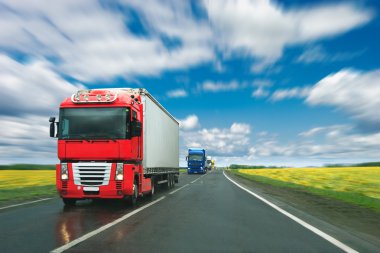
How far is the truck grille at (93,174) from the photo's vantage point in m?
12.3

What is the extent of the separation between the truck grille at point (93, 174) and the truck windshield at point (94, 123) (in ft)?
2.85

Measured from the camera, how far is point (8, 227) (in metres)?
8.58

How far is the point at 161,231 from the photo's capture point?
8.09 meters

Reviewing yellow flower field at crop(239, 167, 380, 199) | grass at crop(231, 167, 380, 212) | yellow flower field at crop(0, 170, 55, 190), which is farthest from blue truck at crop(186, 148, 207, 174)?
yellow flower field at crop(0, 170, 55, 190)

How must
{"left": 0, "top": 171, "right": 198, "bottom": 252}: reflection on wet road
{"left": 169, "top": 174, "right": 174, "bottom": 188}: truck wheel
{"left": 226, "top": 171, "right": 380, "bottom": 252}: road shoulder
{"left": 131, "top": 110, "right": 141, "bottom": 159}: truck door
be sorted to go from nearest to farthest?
{"left": 0, "top": 171, "right": 198, "bottom": 252}: reflection on wet road → {"left": 226, "top": 171, "right": 380, "bottom": 252}: road shoulder → {"left": 131, "top": 110, "right": 141, "bottom": 159}: truck door → {"left": 169, "top": 174, "right": 174, "bottom": 188}: truck wheel

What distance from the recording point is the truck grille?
12258mm

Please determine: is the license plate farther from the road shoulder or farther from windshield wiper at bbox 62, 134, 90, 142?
the road shoulder

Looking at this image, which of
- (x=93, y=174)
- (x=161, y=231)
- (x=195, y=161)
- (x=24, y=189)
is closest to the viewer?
(x=161, y=231)

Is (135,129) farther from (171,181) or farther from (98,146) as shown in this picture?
(171,181)

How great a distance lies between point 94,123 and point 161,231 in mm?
5579

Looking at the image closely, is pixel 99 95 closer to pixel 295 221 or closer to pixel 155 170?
pixel 155 170

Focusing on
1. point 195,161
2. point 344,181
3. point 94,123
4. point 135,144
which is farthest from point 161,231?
point 195,161

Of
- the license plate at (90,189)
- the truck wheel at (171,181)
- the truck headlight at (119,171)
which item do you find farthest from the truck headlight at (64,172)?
the truck wheel at (171,181)

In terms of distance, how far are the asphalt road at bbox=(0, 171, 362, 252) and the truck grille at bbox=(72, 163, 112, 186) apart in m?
0.85
